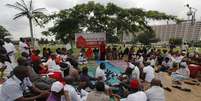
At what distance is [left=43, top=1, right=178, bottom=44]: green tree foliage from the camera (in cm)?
2911

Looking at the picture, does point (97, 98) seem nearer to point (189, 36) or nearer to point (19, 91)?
point (19, 91)

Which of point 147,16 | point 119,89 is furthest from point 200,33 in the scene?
point 119,89

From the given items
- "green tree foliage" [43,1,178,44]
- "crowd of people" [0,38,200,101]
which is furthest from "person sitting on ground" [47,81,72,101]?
"green tree foliage" [43,1,178,44]

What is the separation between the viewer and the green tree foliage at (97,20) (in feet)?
95.5

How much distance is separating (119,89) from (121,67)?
7401 mm

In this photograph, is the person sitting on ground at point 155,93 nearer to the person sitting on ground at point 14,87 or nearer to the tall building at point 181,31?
the person sitting on ground at point 14,87

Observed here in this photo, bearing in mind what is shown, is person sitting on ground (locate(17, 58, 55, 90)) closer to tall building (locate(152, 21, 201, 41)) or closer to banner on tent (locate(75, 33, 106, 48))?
banner on tent (locate(75, 33, 106, 48))

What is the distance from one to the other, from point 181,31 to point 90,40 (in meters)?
117

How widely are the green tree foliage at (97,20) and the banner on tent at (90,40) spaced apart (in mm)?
6349

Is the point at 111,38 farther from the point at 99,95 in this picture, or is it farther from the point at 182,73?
the point at 99,95

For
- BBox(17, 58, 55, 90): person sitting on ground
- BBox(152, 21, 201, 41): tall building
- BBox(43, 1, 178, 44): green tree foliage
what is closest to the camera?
BBox(17, 58, 55, 90): person sitting on ground

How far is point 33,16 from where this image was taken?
3666 cm

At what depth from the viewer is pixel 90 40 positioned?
74.0ft

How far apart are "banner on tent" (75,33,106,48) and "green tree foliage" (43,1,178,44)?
6.35 metres
